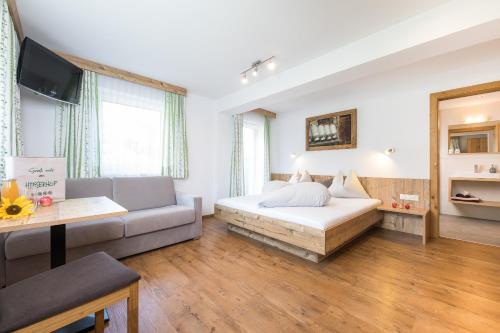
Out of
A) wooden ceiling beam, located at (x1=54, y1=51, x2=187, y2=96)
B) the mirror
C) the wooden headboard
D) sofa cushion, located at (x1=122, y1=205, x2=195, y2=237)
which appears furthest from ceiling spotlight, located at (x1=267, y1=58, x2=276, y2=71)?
the mirror

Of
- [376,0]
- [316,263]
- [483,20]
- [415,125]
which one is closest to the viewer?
[483,20]

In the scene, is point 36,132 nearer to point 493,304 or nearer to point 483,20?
point 483,20

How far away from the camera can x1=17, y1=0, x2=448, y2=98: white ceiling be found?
1.84 metres

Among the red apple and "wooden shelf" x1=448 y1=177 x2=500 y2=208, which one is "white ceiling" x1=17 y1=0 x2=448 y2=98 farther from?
"wooden shelf" x1=448 y1=177 x2=500 y2=208

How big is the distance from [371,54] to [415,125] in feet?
6.34

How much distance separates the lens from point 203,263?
2.32 m

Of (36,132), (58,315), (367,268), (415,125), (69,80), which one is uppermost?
(69,80)

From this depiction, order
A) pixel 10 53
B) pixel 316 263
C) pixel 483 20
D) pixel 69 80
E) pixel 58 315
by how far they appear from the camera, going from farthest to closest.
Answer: pixel 69 80 < pixel 316 263 < pixel 10 53 < pixel 483 20 < pixel 58 315

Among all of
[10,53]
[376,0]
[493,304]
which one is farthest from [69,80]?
[493,304]

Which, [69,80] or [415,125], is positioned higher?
[69,80]

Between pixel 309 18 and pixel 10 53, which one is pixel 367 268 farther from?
pixel 10 53

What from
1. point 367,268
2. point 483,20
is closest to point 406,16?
point 483,20

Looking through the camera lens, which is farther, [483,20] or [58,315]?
[483,20]

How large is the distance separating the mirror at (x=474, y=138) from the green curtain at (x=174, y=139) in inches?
226
